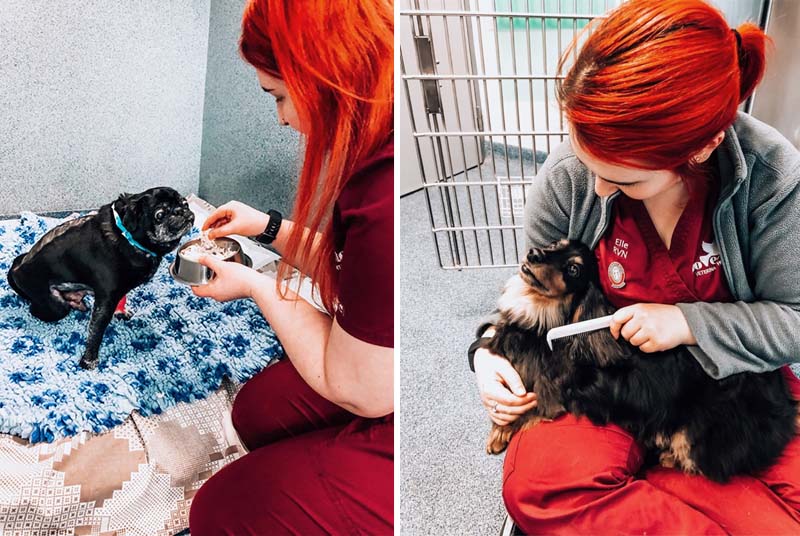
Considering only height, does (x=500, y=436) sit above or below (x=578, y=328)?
→ below

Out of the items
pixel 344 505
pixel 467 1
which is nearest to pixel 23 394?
pixel 344 505

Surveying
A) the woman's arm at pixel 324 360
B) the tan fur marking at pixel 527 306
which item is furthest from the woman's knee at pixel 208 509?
the tan fur marking at pixel 527 306

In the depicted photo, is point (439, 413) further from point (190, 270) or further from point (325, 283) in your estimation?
point (190, 270)

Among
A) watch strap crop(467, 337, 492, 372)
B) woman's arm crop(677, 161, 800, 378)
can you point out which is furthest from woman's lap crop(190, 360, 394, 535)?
woman's arm crop(677, 161, 800, 378)

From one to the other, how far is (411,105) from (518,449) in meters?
0.38

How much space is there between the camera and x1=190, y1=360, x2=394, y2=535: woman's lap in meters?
0.63

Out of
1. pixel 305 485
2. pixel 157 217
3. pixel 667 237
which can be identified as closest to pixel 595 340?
pixel 667 237

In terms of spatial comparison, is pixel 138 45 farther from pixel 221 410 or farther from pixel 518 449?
pixel 518 449

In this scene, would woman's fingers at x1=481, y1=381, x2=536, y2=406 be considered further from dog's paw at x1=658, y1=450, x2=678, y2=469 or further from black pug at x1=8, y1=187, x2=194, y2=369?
black pug at x1=8, y1=187, x2=194, y2=369

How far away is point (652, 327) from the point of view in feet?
1.84

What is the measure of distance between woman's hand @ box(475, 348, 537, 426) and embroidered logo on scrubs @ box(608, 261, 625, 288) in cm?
14

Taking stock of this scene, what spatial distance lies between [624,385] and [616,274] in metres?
0.11

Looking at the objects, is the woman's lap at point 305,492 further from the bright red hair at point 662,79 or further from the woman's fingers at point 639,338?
the bright red hair at point 662,79

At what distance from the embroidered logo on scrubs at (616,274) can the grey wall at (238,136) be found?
1.15 feet
